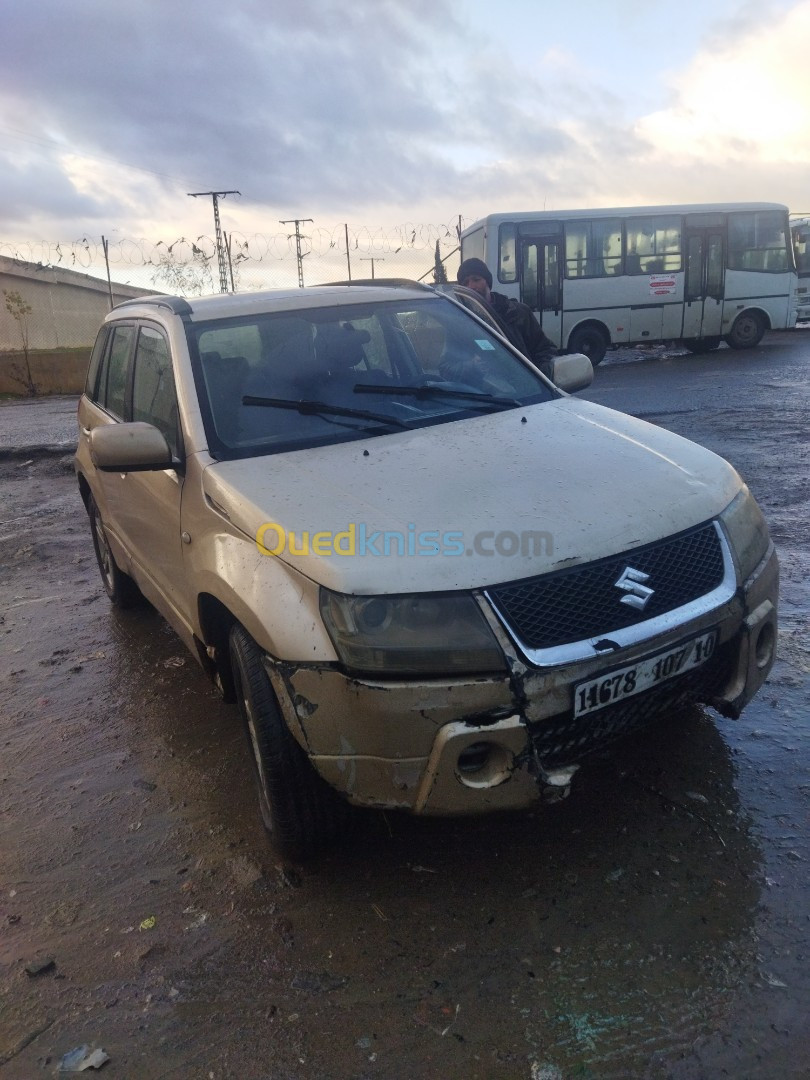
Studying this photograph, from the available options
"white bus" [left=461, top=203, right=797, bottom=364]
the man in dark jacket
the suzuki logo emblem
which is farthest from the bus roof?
the suzuki logo emblem

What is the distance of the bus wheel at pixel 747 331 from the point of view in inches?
712

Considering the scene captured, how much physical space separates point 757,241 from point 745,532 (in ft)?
57.1

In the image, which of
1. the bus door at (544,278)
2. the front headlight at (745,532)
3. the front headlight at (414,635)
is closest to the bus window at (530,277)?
the bus door at (544,278)

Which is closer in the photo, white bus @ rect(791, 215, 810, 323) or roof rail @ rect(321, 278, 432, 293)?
roof rail @ rect(321, 278, 432, 293)

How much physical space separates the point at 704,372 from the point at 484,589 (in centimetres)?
1445

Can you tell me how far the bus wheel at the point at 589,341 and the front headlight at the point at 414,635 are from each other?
52.2ft

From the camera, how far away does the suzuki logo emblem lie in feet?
7.22

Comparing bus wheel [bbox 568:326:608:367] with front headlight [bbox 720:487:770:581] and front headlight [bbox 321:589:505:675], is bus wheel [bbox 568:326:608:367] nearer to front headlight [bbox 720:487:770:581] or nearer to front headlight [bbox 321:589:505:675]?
front headlight [bbox 720:487:770:581]

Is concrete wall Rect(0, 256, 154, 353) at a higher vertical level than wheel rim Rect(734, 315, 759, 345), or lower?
higher

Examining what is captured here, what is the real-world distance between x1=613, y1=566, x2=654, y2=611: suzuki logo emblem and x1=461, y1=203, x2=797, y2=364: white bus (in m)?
15.2

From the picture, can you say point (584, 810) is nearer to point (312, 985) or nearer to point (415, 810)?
point (415, 810)

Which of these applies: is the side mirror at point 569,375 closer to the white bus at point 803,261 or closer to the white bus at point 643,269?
the white bus at point 643,269

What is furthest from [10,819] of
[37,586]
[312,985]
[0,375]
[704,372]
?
[0,375]

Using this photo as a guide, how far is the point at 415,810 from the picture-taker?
2.15 metres
